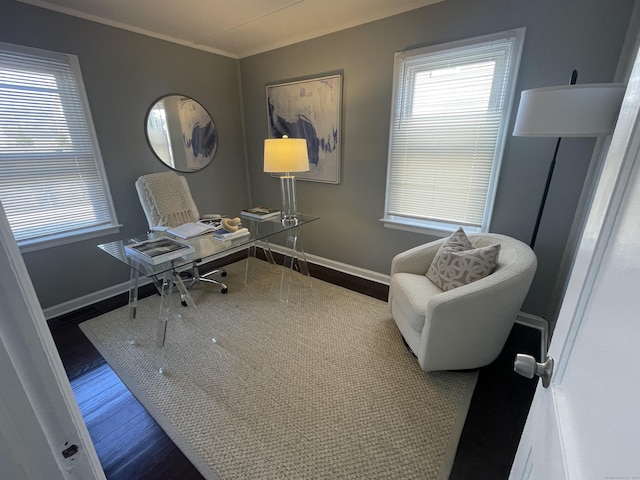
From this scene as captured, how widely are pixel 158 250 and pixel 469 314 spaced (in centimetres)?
187

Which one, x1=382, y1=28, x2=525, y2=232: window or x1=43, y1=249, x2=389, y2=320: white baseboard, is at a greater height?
x1=382, y1=28, x2=525, y2=232: window

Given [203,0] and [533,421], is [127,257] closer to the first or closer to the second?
[203,0]

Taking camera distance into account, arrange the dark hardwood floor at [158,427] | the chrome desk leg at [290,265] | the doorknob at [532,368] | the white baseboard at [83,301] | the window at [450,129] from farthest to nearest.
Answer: the chrome desk leg at [290,265] < the white baseboard at [83,301] < the window at [450,129] < the dark hardwood floor at [158,427] < the doorknob at [532,368]

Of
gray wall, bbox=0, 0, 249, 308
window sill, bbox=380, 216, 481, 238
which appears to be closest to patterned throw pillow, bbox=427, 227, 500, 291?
window sill, bbox=380, 216, 481, 238

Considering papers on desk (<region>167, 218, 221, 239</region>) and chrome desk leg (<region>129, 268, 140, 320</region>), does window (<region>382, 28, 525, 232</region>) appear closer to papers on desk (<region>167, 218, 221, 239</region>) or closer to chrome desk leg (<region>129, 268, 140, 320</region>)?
papers on desk (<region>167, 218, 221, 239</region>)

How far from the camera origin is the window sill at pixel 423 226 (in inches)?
94.2

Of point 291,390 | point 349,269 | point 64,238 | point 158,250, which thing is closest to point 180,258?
point 158,250

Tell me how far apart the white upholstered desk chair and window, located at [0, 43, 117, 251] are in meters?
0.39

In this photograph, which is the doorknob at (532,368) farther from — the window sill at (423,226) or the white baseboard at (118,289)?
the white baseboard at (118,289)

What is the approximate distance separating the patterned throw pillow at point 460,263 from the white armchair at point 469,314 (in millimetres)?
67

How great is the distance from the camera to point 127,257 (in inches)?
70.8

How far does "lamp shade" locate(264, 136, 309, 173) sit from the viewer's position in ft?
7.36

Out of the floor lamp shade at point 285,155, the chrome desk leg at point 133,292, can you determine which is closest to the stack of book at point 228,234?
the floor lamp shade at point 285,155

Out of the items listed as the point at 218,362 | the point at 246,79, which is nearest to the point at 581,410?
the point at 218,362
